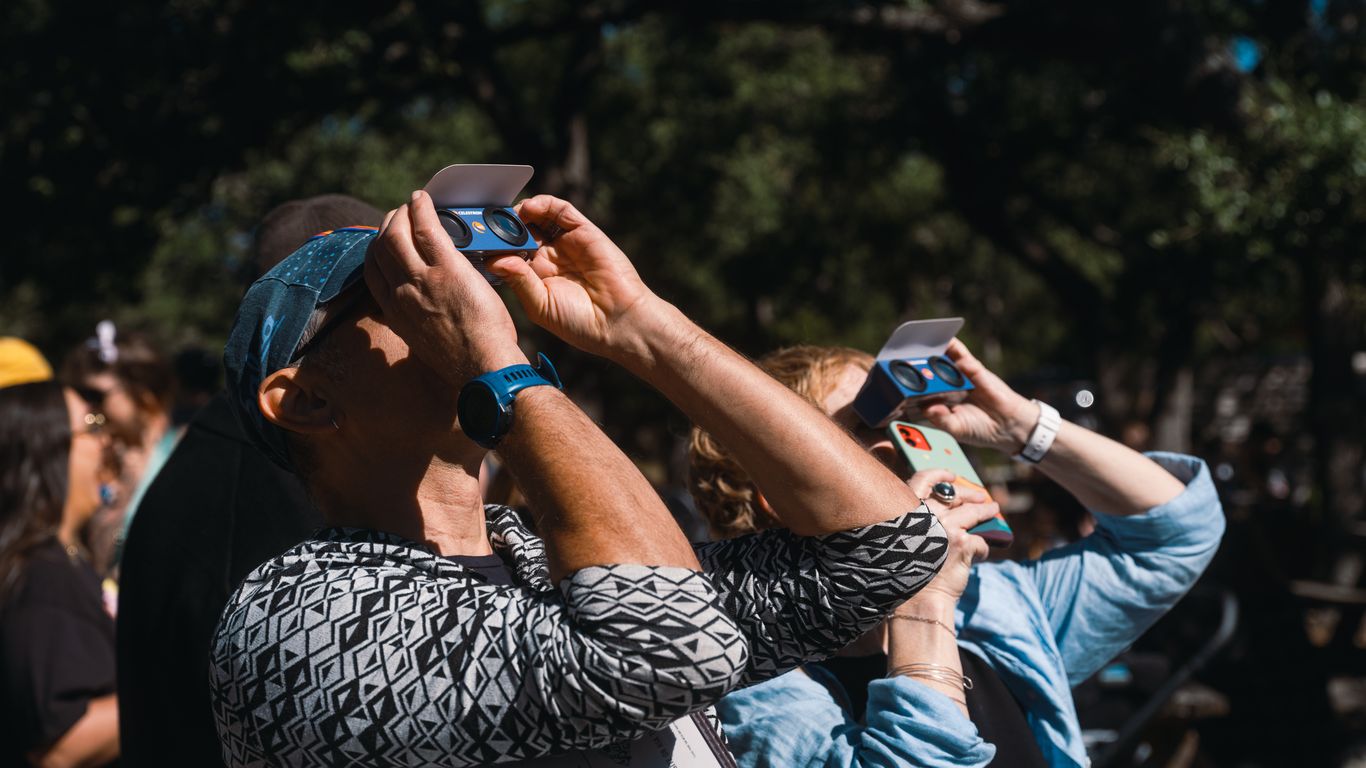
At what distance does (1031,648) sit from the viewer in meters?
2.23

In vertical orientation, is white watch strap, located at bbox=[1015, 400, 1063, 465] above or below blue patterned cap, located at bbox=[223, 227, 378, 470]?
below

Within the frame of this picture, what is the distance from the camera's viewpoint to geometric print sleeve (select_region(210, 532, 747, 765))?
1.21 m

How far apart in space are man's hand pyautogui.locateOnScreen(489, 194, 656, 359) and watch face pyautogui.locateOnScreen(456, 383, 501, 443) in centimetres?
24

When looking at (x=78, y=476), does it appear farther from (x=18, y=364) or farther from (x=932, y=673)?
(x=932, y=673)

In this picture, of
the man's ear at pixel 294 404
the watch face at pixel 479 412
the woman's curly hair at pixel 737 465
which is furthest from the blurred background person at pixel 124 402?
the watch face at pixel 479 412

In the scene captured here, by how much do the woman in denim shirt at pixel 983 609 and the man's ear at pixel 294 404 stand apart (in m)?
0.83

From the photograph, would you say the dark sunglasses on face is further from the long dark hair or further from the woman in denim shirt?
the woman in denim shirt

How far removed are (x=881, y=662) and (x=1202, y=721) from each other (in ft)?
17.4

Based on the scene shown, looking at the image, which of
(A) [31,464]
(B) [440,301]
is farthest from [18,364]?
(B) [440,301]

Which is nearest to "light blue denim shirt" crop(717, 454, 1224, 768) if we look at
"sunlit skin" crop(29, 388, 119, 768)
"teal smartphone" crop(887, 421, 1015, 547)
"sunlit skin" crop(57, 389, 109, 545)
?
"teal smartphone" crop(887, 421, 1015, 547)

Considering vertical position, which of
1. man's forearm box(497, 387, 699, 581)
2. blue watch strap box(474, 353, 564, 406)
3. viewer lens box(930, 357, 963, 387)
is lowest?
viewer lens box(930, 357, 963, 387)

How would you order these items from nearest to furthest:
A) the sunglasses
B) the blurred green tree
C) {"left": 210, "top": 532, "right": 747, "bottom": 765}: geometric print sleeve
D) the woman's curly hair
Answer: {"left": 210, "top": 532, "right": 747, "bottom": 765}: geometric print sleeve → the woman's curly hair → the sunglasses → the blurred green tree

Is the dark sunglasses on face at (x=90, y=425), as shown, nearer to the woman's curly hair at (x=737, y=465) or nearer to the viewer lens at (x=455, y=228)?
the woman's curly hair at (x=737, y=465)

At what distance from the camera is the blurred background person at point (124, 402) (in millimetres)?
4257
